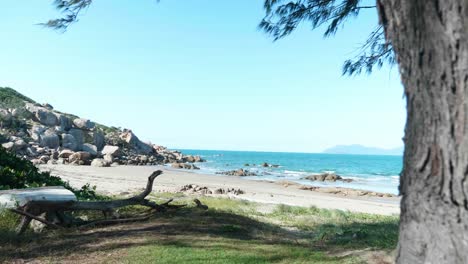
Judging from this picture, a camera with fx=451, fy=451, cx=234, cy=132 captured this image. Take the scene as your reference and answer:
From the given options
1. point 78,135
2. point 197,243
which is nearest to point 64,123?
point 78,135

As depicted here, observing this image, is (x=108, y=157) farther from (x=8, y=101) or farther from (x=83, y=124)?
(x=8, y=101)

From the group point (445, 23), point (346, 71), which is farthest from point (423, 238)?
point (346, 71)

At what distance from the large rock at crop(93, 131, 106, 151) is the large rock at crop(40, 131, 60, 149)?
529cm

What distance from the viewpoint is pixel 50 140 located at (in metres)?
45.6

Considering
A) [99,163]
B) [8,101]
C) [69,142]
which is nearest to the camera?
[99,163]

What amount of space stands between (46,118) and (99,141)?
6.49 m

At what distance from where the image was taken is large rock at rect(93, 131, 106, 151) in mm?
51406

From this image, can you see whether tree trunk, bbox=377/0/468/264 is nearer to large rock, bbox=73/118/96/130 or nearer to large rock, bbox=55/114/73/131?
large rock, bbox=55/114/73/131

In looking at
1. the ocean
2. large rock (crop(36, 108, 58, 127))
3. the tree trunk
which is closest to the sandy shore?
the ocean

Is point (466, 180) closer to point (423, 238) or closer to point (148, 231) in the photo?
point (423, 238)

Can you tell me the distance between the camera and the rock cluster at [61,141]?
39.1 m

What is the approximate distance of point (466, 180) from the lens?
233cm

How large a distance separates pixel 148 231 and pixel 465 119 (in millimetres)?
6377

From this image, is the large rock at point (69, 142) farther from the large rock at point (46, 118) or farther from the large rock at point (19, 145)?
the large rock at point (19, 145)
